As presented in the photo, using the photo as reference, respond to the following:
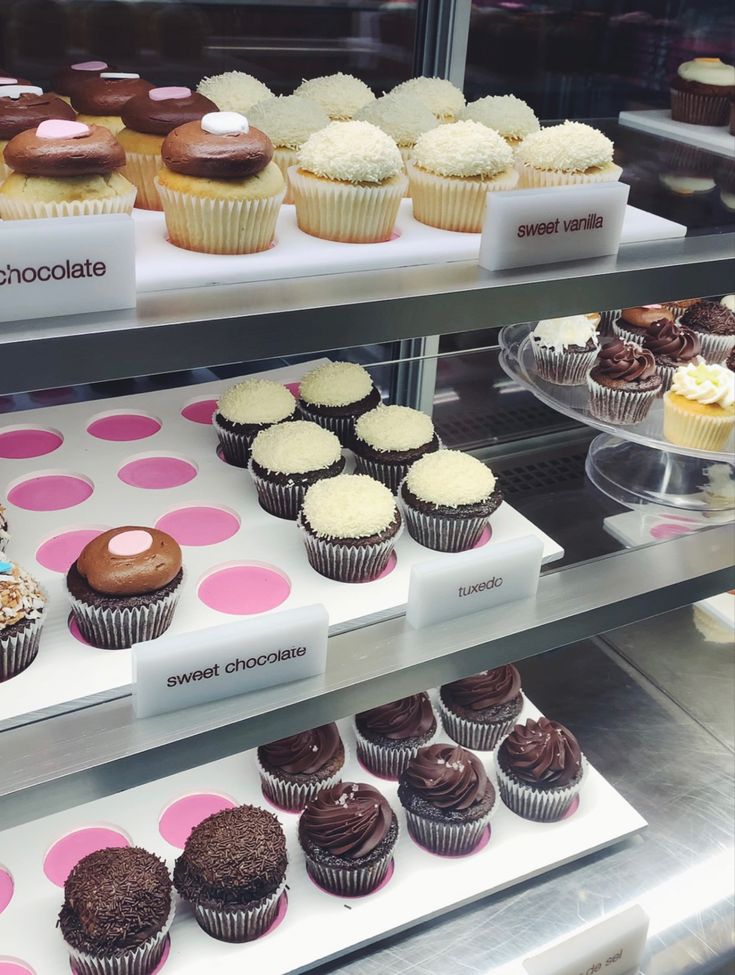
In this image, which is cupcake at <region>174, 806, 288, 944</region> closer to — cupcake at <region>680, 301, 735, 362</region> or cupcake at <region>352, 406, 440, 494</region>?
cupcake at <region>352, 406, 440, 494</region>

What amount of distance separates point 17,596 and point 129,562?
0.53ft

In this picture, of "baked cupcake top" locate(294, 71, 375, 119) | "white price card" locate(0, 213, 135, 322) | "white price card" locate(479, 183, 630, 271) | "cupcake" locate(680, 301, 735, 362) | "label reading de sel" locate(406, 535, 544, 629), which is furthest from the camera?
"cupcake" locate(680, 301, 735, 362)

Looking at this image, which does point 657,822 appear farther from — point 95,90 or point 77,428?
point 95,90

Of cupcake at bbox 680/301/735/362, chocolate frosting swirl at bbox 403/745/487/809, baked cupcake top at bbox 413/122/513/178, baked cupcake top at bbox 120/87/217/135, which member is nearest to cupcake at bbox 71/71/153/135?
baked cupcake top at bbox 120/87/217/135

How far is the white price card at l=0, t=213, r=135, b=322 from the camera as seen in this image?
3.11 feet

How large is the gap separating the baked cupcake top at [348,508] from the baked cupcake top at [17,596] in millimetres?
426

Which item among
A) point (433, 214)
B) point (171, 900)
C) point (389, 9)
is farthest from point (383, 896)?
point (389, 9)

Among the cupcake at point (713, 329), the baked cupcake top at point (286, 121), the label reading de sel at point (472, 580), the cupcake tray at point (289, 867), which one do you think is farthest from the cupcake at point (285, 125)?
the cupcake at point (713, 329)

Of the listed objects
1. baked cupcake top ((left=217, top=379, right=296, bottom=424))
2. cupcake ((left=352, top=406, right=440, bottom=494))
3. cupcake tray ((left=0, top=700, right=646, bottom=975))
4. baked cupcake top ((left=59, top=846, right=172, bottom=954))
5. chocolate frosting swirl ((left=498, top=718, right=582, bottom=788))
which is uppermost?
baked cupcake top ((left=217, top=379, right=296, bottom=424))

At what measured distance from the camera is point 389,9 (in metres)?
1.85

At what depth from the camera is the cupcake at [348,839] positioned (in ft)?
5.45

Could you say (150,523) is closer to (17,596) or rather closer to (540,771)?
(17,596)

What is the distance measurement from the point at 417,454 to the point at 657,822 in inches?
36.9

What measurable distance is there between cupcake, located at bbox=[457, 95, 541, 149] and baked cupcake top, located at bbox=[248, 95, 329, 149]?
0.98 ft
